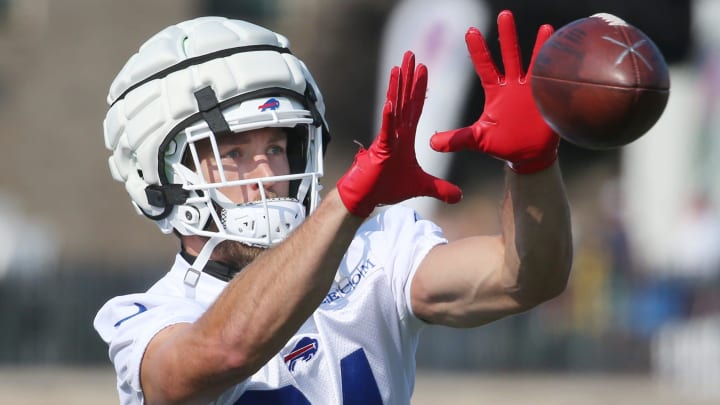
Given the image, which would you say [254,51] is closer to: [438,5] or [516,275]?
[516,275]

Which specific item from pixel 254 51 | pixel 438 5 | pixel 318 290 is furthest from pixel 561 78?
pixel 438 5

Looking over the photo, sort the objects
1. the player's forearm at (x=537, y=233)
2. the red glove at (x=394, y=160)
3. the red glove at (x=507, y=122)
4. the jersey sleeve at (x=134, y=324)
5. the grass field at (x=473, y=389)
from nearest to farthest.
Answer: the red glove at (x=394, y=160) → the red glove at (x=507, y=122) → the player's forearm at (x=537, y=233) → the jersey sleeve at (x=134, y=324) → the grass field at (x=473, y=389)

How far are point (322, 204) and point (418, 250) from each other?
2.35ft

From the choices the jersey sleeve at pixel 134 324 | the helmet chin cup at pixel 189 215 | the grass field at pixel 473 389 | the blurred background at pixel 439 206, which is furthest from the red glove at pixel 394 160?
the blurred background at pixel 439 206

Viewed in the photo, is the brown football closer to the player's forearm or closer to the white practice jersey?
the player's forearm

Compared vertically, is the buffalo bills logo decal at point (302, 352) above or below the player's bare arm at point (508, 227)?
below

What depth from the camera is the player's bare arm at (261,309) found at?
3.33 m

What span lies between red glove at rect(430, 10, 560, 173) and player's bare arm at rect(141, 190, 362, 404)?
13.2 inches

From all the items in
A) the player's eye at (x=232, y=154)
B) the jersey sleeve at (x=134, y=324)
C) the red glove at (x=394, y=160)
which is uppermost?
the red glove at (x=394, y=160)

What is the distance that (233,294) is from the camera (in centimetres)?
344

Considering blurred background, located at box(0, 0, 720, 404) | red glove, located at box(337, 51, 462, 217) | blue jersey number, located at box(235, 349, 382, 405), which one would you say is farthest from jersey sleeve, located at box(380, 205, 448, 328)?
blurred background, located at box(0, 0, 720, 404)

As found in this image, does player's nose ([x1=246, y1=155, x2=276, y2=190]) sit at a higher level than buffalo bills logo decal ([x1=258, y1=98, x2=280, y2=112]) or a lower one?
lower

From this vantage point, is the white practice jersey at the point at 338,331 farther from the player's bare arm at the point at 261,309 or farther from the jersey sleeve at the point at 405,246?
the player's bare arm at the point at 261,309

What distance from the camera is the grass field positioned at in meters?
10.9
